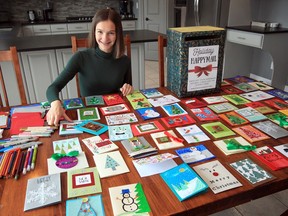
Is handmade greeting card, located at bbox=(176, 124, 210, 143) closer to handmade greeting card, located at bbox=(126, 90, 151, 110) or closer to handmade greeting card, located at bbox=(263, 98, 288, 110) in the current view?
handmade greeting card, located at bbox=(126, 90, 151, 110)

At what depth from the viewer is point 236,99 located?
1.27 metres

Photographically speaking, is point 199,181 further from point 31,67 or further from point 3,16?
point 3,16

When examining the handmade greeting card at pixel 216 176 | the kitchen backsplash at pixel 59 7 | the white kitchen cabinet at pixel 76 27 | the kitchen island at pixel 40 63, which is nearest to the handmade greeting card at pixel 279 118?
the handmade greeting card at pixel 216 176

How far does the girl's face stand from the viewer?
140 cm

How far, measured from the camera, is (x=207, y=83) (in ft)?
4.32

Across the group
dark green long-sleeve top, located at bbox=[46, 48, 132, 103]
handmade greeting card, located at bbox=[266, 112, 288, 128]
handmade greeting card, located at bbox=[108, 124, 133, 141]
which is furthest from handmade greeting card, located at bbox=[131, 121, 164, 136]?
dark green long-sleeve top, located at bbox=[46, 48, 132, 103]

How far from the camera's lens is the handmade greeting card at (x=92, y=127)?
3.22ft

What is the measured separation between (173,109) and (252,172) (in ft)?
1.59

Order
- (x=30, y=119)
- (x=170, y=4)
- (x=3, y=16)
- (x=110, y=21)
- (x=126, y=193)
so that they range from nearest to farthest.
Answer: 1. (x=126, y=193)
2. (x=30, y=119)
3. (x=110, y=21)
4. (x=3, y=16)
5. (x=170, y=4)

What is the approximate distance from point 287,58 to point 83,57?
2.78 metres

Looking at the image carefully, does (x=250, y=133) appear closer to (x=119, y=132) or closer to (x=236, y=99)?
(x=236, y=99)

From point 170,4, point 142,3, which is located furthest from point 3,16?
point 170,4

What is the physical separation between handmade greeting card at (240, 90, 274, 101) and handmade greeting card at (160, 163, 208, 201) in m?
0.70

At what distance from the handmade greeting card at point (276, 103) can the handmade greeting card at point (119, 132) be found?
0.70m
